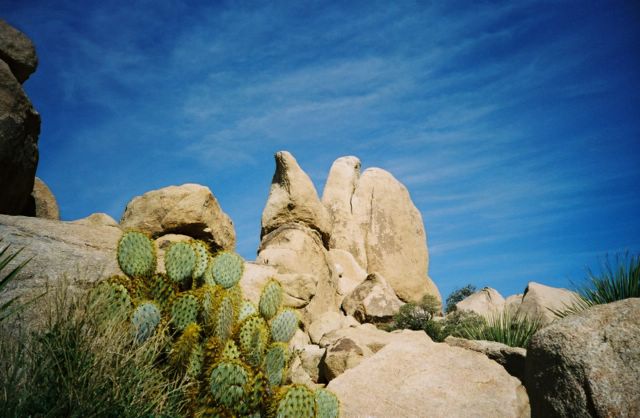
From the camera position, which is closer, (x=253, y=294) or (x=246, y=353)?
(x=246, y=353)

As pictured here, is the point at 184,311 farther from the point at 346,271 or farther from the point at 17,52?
the point at 346,271

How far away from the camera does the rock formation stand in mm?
10266

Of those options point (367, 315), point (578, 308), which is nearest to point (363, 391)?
point (578, 308)

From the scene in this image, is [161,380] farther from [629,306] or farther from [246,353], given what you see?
[629,306]

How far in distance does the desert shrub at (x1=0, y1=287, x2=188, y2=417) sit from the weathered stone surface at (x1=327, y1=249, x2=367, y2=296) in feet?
64.0

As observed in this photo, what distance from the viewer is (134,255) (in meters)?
6.34

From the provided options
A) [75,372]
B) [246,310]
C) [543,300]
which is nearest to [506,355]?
[246,310]

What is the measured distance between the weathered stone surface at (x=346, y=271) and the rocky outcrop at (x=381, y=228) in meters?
1.72

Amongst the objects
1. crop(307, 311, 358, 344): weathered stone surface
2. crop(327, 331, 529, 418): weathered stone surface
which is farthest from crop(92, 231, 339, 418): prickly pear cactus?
crop(307, 311, 358, 344): weathered stone surface

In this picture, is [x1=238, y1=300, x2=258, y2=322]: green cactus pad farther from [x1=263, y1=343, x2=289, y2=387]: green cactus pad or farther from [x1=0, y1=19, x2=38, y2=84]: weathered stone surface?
[x1=0, y1=19, x2=38, y2=84]: weathered stone surface

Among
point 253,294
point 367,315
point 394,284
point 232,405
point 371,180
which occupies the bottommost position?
point 232,405

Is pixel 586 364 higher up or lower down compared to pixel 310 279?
lower down

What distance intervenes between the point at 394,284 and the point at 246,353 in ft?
77.2

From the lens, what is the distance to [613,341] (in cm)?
614
